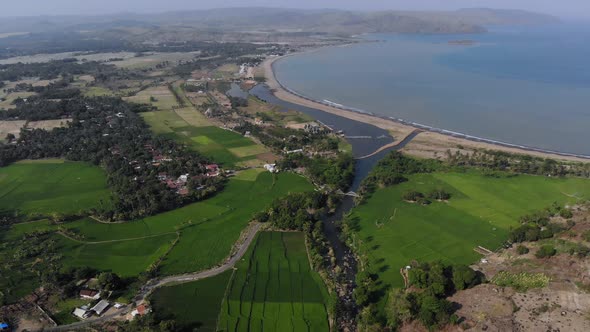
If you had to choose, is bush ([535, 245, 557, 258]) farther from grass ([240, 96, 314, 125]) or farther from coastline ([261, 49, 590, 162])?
grass ([240, 96, 314, 125])

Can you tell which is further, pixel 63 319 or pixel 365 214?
pixel 365 214

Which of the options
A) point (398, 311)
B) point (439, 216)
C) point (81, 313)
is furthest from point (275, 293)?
point (439, 216)

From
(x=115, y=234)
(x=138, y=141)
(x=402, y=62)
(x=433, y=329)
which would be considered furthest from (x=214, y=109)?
(x=402, y=62)

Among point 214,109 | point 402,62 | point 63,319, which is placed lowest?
point 63,319

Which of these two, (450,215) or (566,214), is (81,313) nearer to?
(450,215)

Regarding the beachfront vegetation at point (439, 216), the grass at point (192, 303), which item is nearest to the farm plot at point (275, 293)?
the grass at point (192, 303)

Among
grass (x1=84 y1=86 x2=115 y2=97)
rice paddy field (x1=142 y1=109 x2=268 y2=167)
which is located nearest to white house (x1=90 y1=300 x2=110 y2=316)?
rice paddy field (x1=142 y1=109 x2=268 y2=167)

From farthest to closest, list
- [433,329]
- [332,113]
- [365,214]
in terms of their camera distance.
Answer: [332,113] → [365,214] → [433,329]

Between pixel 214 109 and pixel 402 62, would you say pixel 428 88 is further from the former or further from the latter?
pixel 214 109
